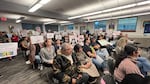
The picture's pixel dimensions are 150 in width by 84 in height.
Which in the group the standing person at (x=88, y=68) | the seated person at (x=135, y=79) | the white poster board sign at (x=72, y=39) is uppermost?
the white poster board sign at (x=72, y=39)

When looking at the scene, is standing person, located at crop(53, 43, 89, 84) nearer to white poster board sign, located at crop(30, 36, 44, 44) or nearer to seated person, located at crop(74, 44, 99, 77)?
seated person, located at crop(74, 44, 99, 77)

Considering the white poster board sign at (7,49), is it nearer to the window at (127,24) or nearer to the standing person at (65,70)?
the standing person at (65,70)

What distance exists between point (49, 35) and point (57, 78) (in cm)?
370

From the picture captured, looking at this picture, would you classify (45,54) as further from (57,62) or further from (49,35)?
(49,35)

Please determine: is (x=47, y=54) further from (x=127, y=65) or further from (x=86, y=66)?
(x=127, y=65)

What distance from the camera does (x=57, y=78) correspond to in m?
1.73

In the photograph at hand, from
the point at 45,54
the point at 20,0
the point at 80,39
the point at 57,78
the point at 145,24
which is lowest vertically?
the point at 57,78

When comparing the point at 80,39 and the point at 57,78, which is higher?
the point at 80,39

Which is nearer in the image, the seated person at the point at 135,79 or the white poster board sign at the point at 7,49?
the seated person at the point at 135,79

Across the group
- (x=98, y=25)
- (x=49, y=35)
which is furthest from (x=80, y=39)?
(x=98, y=25)

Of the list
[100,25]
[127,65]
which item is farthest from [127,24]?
[127,65]

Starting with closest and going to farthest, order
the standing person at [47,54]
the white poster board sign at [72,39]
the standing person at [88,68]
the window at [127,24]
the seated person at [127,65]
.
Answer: the seated person at [127,65], the standing person at [88,68], the standing person at [47,54], the white poster board sign at [72,39], the window at [127,24]

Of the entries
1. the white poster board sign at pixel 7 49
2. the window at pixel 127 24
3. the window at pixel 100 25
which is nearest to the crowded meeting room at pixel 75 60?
the white poster board sign at pixel 7 49

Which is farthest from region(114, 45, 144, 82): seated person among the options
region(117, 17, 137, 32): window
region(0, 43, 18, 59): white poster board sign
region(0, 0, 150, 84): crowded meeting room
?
region(117, 17, 137, 32): window
